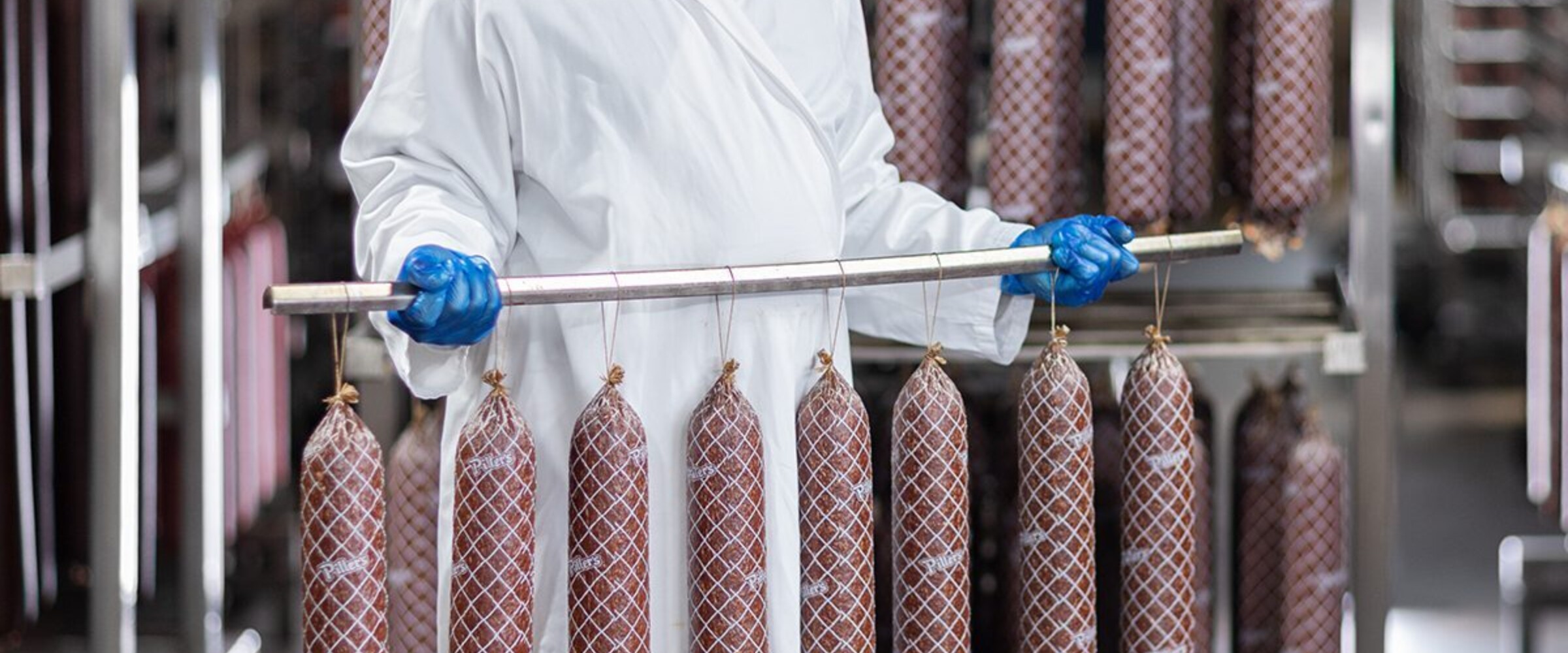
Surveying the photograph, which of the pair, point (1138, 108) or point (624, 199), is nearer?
point (624, 199)

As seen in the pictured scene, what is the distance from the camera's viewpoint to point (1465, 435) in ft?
25.3

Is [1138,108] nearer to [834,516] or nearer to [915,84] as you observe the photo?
[915,84]

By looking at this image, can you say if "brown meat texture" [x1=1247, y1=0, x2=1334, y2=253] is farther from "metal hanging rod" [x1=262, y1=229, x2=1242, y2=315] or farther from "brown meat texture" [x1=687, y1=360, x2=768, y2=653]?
"brown meat texture" [x1=687, y1=360, x2=768, y2=653]

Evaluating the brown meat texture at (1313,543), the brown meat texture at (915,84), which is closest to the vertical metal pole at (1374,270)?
the brown meat texture at (1313,543)

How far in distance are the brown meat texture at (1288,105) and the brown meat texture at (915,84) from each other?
20.3 inches

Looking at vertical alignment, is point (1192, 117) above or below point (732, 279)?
above

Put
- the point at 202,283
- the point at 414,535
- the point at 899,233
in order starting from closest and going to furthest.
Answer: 1. the point at 899,233
2. the point at 414,535
3. the point at 202,283

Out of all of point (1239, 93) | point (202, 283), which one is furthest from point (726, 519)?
point (202, 283)

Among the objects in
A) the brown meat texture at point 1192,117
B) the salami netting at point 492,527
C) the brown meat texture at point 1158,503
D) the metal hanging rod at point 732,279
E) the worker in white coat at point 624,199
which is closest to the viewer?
the metal hanging rod at point 732,279

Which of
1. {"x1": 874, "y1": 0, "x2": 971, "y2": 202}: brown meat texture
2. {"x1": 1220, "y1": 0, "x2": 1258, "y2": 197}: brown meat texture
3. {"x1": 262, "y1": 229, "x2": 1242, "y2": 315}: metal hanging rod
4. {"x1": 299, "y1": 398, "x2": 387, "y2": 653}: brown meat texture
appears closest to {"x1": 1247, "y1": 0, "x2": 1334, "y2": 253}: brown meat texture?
{"x1": 1220, "y1": 0, "x2": 1258, "y2": 197}: brown meat texture

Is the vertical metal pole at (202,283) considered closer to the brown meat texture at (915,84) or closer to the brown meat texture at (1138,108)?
the brown meat texture at (915,84)

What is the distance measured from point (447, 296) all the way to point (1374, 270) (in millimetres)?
1819

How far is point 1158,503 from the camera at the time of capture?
226 cm

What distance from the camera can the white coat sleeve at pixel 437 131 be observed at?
2.06m
